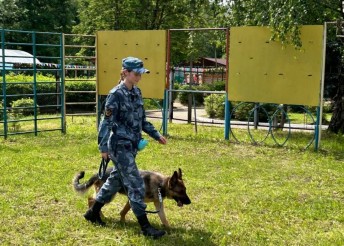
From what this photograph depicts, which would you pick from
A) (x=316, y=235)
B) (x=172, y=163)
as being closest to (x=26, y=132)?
(x=172, y=163)

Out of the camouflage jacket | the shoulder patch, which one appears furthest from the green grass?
the shoulder patch

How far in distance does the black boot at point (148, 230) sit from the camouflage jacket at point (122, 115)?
0.75m

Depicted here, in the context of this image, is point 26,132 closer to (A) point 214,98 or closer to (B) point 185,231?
(B) point 185,231

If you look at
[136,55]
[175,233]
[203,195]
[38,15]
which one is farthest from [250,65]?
[38,15]

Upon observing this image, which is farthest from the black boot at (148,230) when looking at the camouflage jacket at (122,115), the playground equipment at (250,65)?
the playground equipment at (250,65)

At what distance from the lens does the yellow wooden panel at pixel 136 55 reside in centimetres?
1177

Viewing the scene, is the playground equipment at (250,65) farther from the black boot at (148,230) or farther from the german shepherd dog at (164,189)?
the black boot at (148,230)

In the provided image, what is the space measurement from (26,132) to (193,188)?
6.16 metres

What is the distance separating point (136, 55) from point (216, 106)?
26.6 ft

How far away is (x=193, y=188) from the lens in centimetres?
675

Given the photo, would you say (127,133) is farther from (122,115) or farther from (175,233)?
(175,233)

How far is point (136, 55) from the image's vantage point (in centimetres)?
1214

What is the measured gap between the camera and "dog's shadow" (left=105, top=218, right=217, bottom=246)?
4648 mm

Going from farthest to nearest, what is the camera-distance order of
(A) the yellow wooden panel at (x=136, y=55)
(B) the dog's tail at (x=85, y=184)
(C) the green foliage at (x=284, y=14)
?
1. (A) the yellow wooden panel at (x=136, y=55)
2. (C) the green foliage at (x=284, y=14)
3. (B) the dog's tail at (x=85, y=184)
